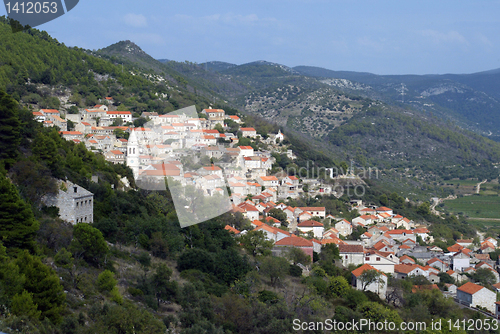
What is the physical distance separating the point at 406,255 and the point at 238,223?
10.4 meters

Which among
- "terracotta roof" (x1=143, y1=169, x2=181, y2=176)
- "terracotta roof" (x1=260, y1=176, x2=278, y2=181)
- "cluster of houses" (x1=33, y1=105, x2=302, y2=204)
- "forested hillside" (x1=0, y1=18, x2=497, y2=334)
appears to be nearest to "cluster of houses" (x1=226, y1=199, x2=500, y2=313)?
"forested hillside" (x1=0, y1=18, x2=497, y2=334)


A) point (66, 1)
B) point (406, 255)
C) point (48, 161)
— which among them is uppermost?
A: point (66, 1)

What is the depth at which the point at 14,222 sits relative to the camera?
43.6 feet

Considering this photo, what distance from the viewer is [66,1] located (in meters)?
5.38

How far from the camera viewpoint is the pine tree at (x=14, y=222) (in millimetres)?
13125

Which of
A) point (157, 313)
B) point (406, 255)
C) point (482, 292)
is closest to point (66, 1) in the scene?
point (157, 313)

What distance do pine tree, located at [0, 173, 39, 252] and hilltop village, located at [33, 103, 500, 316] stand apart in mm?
3063

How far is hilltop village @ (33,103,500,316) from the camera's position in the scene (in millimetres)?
24859

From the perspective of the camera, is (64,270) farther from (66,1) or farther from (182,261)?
(66,1)

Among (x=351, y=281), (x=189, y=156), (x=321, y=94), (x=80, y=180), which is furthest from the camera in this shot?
(x=321, y=94)

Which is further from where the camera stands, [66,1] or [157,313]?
[157,313]

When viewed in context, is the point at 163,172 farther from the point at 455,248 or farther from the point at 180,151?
the point at 455,248

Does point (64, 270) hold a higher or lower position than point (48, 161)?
lower

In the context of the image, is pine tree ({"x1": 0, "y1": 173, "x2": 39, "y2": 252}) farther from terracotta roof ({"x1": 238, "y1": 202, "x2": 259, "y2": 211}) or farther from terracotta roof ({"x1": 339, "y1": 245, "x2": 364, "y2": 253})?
terracotta roof ({"x1": 238, "y1": 202, "x2": 259, "y2": 211})
